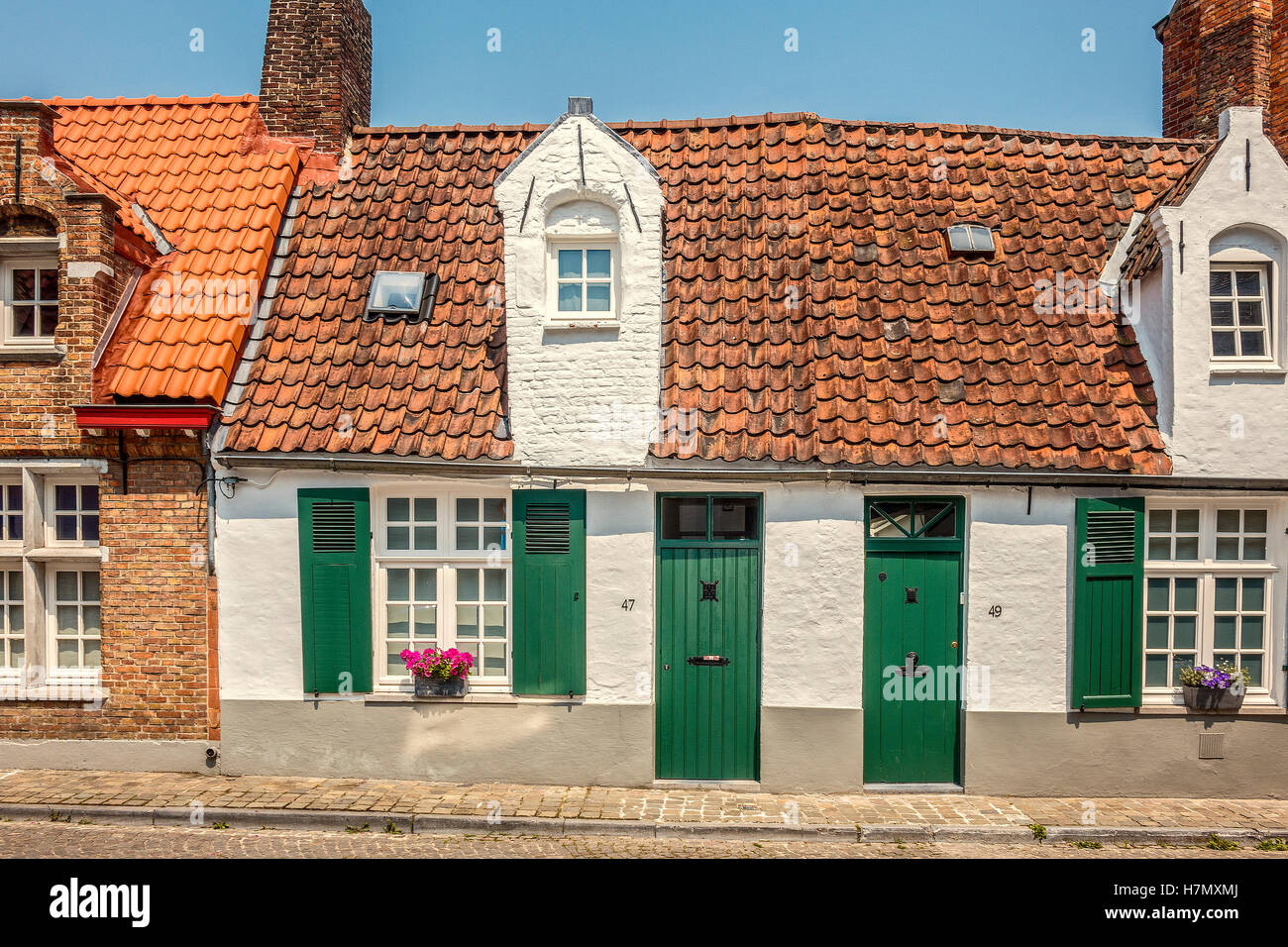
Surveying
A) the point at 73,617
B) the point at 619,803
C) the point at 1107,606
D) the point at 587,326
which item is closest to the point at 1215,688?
the point at 1107,606

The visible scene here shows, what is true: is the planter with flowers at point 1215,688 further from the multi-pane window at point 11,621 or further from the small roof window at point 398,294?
the multi-pane window at point 11,621

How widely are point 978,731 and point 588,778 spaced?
3776 mm

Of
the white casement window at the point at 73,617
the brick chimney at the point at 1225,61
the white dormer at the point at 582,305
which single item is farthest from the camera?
the brick chimney at the point at 1225,61

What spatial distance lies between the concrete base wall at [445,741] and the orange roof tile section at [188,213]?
329 cm

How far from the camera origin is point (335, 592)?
315 inches

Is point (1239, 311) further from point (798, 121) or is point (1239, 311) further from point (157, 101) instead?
point (157, 101)

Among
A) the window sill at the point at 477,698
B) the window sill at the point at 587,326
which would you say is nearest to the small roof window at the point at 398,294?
the window sill at the point at 587,326

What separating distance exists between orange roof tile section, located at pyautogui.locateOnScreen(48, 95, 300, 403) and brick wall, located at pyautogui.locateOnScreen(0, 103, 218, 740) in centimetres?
46

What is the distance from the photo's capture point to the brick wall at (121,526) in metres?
8.02

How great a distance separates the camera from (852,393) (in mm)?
7988

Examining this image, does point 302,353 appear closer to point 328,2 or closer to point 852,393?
point 328,2

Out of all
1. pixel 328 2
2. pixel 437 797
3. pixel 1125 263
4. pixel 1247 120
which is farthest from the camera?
pixel 328 2

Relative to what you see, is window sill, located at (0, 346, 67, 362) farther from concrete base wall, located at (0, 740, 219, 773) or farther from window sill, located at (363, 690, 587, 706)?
window sill, located at (363, 690, 587, 706)

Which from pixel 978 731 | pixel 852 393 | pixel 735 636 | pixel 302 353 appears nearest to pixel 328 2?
pixel 302 353
